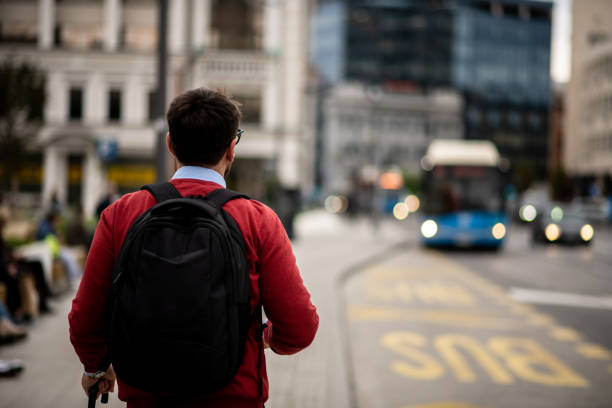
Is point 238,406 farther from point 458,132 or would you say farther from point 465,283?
point 458,132

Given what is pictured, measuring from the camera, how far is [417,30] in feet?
364

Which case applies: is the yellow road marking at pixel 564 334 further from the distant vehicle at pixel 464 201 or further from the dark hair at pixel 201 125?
the distant vehicle at pixel 464 201

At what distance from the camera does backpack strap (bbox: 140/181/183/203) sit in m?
2.16

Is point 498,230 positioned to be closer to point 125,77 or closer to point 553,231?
point 553,231

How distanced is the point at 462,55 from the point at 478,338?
11000 centimetres

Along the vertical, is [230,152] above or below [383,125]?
below

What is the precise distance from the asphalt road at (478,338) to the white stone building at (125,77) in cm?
2022

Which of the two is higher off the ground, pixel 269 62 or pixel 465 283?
pixel 269 62

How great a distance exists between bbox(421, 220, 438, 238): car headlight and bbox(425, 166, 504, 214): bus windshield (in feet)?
1.22

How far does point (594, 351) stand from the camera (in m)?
7.17

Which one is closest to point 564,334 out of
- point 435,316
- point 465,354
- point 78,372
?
point 435,316

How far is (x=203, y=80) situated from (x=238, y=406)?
32427 millimetres

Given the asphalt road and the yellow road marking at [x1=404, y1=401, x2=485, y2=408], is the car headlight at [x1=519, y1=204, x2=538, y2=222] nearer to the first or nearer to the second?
the asphalt road

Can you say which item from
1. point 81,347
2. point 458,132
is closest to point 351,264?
point 81,347
